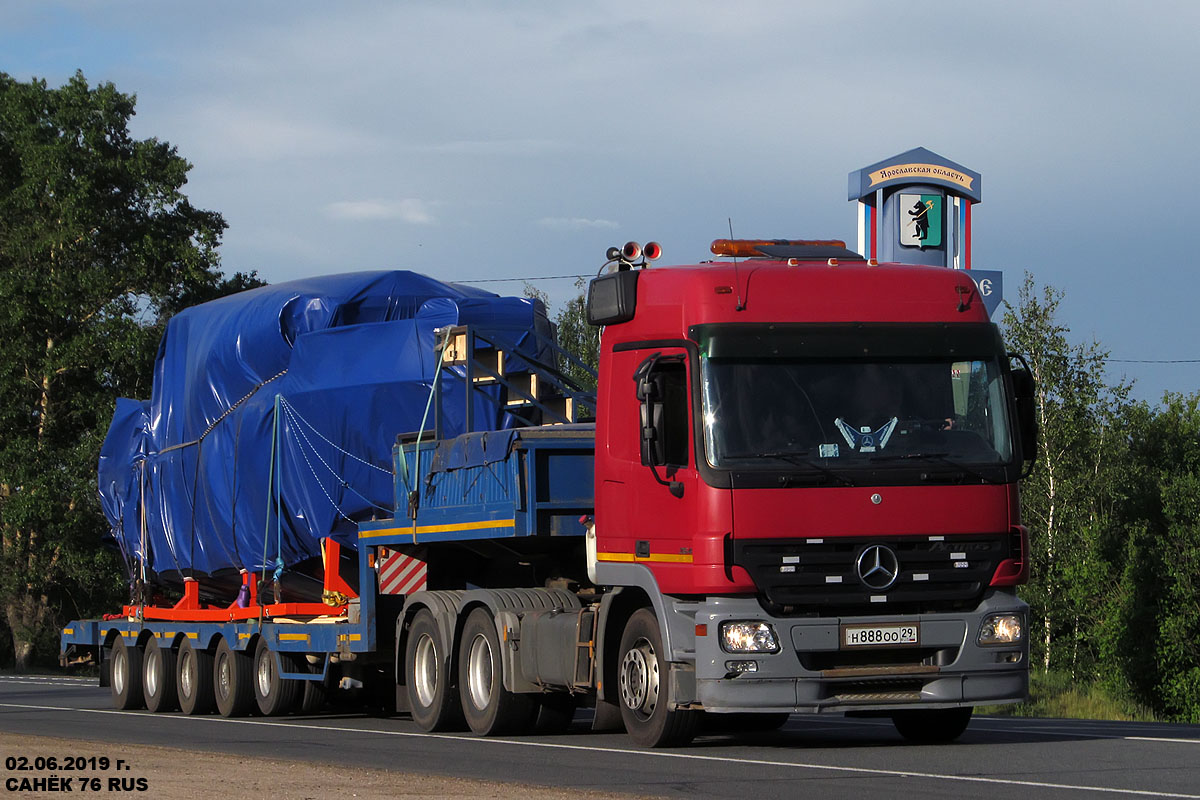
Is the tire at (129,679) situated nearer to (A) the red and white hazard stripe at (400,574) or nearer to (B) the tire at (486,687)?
(A) the red and white hazard stripe at (400,574)

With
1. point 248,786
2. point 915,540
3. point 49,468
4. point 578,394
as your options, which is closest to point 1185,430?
point 49,468

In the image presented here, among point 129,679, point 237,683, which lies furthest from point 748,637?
point 129,679

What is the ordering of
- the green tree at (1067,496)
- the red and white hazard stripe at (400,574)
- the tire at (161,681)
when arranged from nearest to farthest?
1. the red and white hazard stripe at (400,574)
2. the tire at (161,681)
3. the green tree at (1067,496)

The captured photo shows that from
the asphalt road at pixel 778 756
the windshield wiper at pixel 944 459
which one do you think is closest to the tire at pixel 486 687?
the asphalt road at pixel 778 756

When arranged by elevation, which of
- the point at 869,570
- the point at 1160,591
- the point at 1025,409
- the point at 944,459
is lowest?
the point at 1160,591

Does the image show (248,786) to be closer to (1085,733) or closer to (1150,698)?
(1085,733)

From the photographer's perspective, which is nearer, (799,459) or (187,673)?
(799,459)

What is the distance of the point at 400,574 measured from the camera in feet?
52.9

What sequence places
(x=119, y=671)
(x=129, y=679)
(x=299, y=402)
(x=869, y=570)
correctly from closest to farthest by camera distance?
(x=869, y=570) < (x=299, y=402) < (x=129, y=679) < (x=119, y=671)

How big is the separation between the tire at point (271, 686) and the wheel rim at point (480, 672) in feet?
13.1

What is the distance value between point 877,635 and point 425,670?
207 inches

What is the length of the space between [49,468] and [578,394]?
30302mm

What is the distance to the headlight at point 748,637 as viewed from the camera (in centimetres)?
1138

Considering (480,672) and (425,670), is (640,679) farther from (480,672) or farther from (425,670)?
(425,670)
